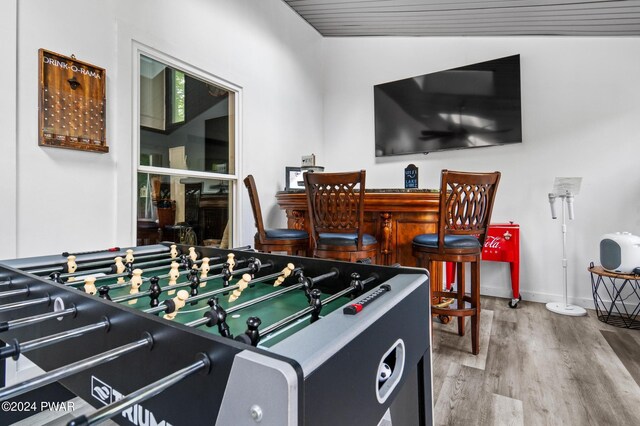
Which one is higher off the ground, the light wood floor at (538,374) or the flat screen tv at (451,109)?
the flat screen tv at (451,109)

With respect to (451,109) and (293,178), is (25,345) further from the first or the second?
(451,109)

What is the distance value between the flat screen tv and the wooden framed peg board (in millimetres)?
3083

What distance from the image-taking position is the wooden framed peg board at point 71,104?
1.87 m

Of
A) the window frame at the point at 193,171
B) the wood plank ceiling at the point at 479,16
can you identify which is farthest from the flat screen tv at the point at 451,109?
the window frame at the point at 193,171

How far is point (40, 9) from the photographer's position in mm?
1870

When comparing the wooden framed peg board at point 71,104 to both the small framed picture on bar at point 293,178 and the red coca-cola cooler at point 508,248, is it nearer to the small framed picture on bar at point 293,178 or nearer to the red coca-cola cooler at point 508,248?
the small framed picture on bar at point 293,178

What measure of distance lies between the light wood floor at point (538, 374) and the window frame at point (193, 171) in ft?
7.10

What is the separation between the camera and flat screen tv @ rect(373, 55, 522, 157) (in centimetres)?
343

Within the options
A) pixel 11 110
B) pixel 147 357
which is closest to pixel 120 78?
pixel 11 110

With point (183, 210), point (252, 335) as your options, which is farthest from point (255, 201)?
point (252, 335)

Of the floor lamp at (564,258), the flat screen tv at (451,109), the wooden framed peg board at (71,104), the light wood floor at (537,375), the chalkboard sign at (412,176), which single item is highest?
the flat screen tv at (451,109)

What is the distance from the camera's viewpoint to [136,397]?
350mm

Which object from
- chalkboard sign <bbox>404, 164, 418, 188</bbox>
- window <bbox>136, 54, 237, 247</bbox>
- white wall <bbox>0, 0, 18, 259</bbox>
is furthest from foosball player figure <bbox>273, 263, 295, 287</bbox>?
chalkboard sign <bbox>404, 164, 418, 188</bbox>

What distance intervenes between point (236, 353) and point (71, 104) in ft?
7.39
